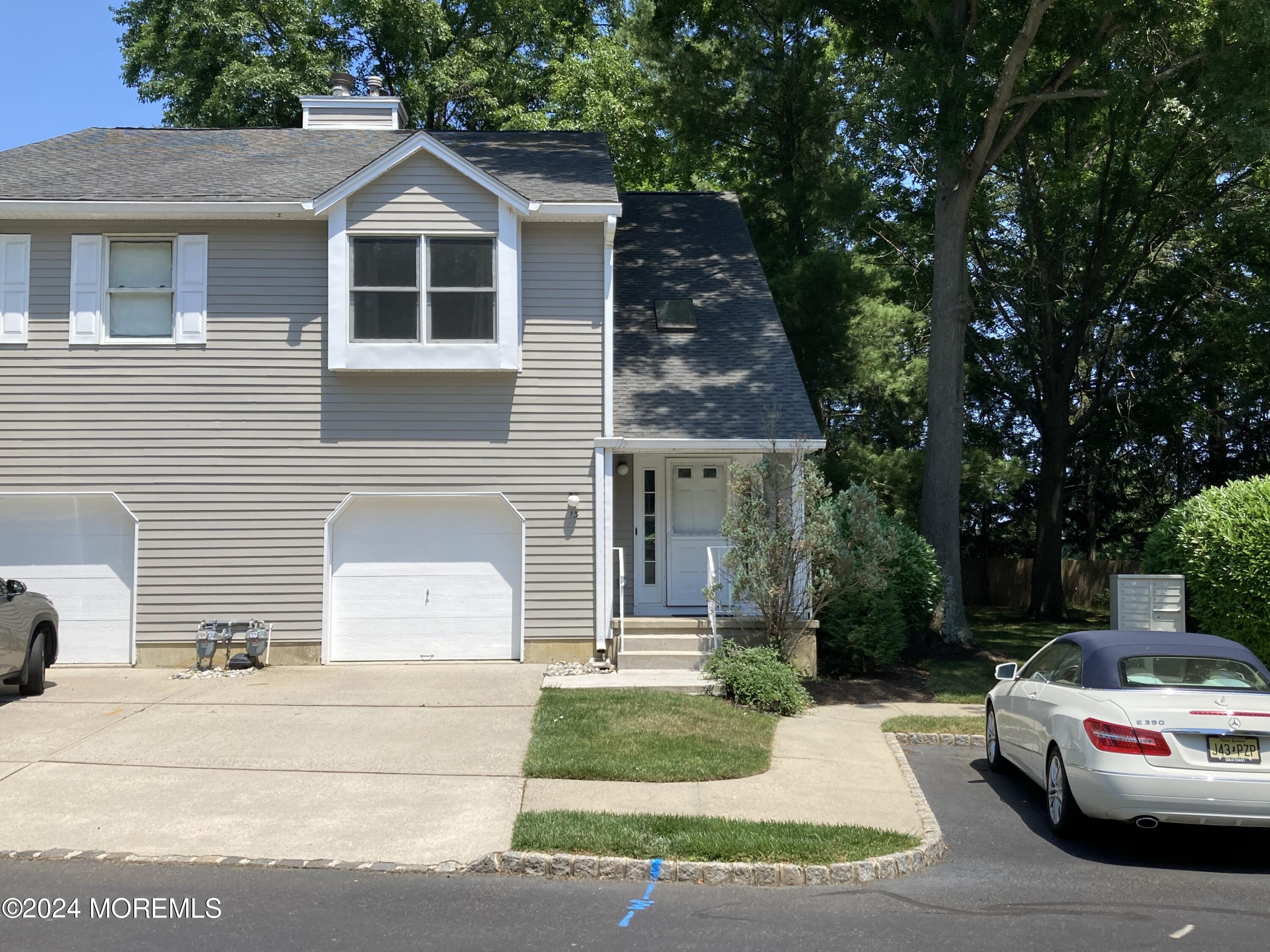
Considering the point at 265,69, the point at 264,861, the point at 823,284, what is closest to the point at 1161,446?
the point at 823,284

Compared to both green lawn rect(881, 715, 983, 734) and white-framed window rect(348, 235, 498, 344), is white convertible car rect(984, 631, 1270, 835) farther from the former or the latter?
white-framed window rect(348, 235, 498, 344)

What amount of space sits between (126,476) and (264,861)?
8726 millimetres

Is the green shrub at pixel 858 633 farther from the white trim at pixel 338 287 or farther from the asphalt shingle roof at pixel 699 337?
the white trim at pixel 338 287

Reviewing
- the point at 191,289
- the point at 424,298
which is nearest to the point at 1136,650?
the point at 424,298

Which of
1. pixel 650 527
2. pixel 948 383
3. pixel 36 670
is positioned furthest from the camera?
pixel 948 383

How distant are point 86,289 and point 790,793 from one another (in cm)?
1105

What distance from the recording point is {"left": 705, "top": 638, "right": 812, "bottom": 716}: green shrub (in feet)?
39.8

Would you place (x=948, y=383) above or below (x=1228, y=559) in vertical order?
above

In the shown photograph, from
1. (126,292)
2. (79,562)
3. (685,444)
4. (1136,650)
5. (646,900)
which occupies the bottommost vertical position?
(646,900)

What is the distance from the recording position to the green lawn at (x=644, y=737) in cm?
920

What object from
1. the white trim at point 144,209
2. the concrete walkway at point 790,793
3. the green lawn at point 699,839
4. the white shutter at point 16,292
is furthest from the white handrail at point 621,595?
the white shutter at point 16,292

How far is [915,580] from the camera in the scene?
15.9 metres

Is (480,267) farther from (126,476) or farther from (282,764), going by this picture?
(282,764)

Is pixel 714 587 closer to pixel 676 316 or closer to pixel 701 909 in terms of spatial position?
pixel 676 316
